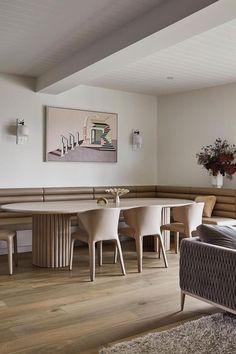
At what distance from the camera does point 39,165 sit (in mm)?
6066

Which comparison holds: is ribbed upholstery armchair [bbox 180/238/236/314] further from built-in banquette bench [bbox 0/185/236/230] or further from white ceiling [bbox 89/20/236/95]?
built-in banquette bench [bbox 0/185/236/230]

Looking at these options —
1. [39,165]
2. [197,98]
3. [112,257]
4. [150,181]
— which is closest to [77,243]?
[112,257]

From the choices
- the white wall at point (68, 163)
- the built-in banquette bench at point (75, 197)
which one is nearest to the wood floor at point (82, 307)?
the built-in banquette bench at point (75, 197)

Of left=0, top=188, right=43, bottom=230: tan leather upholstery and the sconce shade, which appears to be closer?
left=0, top=188, right=43, bottom=230: tan leather upholstery

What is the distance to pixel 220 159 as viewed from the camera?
5887mm

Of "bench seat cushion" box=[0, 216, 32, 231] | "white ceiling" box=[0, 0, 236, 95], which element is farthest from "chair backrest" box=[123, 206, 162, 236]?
"white ceiling" box=[0, 0, 236, 95]

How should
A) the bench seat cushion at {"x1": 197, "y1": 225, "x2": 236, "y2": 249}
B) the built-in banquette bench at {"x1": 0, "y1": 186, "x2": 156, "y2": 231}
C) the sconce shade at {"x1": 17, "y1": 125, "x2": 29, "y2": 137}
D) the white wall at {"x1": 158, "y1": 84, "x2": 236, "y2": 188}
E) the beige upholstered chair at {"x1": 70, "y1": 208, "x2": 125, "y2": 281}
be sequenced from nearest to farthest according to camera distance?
the bench seat cushion at {"x1": 197, "y1": 225, "x2": 236, "y2": 249} → the beige upholstered chair at {"x1": 70, "y1": 208, "x2": 125, "y2": 281} → the built-in banquette bench at {"x1": 0, "y1": 186, "x2": 156, "y2": 231} → the sconce shade at {"x1": 17, "y1": 125, "x2": 29, "y2": 137} → the white wall at {"x1": 158, "y1": 84, "x2": 236, "y2": 188}

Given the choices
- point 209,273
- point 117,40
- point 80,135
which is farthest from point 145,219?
point 80,135

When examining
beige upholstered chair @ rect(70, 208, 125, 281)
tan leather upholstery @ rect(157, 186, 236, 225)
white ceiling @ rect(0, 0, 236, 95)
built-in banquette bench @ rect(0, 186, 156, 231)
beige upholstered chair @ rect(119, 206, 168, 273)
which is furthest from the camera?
tan leather upholstery @ rect(157, 186, 236, 225)

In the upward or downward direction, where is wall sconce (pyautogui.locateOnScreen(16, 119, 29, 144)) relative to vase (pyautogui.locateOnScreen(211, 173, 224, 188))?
upward

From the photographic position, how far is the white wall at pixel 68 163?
5781 mm

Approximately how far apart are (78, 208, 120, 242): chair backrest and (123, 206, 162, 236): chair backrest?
35cm

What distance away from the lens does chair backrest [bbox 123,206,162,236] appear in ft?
15.0

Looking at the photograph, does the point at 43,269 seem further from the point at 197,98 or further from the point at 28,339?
the point at 197,98
